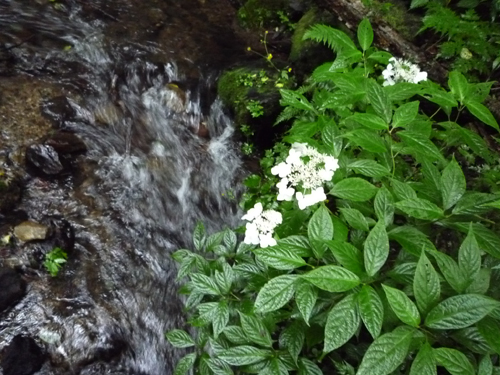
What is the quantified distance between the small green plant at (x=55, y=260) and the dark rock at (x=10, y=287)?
21 cm

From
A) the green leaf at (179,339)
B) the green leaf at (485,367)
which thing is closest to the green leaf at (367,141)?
the green leaf at (485,367)

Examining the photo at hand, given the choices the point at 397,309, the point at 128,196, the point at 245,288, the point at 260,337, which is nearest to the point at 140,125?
the point at 128,196

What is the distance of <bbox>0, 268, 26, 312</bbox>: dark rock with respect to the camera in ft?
9.87

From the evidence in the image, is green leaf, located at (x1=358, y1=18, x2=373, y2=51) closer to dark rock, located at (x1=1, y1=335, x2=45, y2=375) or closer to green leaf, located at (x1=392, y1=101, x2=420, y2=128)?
green leaf, located at (x1=392, y1=101, x2=420, y2=128)

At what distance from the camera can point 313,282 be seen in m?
1.34

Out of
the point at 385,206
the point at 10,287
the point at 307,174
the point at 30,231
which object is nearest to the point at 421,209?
the point at 385,206

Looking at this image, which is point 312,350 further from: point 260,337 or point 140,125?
point 140,125

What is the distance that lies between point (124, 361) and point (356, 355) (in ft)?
6.66

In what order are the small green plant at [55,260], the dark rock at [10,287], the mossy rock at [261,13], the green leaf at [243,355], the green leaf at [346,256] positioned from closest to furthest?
the green leaf at [346,256] → the green leaf at [243,355] → the dark rock at [10,287] → the small green plant at [55,260] → the mossy rock at [261,13]

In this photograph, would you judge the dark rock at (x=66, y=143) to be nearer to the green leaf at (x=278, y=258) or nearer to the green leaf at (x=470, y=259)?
the green leaf at (x=278, y=258)

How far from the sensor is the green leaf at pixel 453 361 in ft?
3.93

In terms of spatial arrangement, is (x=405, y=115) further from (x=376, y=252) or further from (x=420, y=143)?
(x=376, y=252)

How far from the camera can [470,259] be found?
1.39 metres

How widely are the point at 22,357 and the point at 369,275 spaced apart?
264cm
